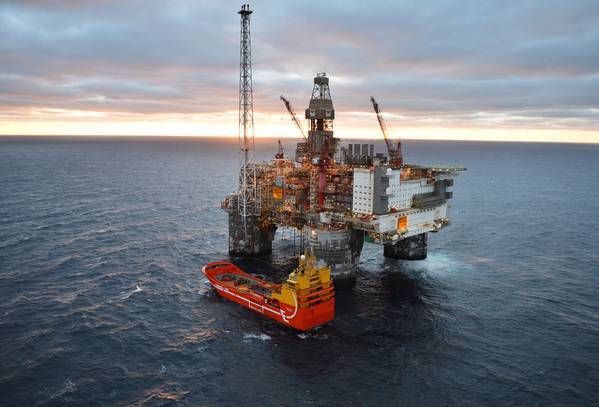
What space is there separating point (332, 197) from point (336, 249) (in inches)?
373

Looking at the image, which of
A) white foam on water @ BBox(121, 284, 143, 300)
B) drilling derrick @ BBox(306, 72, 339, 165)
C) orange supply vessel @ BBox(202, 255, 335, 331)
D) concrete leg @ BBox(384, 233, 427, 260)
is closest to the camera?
orange supply vessel @ BBox(202, 255, 335, 331)

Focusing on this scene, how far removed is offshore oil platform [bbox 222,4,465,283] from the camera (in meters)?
63.7

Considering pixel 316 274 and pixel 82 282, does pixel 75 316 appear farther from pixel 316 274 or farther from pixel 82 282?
pixel 316 274

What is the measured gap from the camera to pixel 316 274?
51781 mm

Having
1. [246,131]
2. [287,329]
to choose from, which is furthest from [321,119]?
[287,329]

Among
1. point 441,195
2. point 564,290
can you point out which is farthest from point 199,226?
point 564,290

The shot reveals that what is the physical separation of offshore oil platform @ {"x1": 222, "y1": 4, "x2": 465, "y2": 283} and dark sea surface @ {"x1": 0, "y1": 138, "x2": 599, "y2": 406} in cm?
559

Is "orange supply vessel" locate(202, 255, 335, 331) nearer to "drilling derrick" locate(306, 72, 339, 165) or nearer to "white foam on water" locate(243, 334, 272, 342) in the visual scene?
"white foam on water" locate(243, 334, 272, 342)

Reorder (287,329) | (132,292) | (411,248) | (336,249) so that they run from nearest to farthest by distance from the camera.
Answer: (287,329), (132,292), (336,249), (411,248)

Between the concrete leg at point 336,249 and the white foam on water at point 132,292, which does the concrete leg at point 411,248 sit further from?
the white foam on water at point 132,292

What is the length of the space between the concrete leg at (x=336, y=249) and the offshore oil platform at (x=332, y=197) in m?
0.14

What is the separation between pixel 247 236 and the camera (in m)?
77.8

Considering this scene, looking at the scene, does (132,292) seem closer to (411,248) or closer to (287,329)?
(287,329)

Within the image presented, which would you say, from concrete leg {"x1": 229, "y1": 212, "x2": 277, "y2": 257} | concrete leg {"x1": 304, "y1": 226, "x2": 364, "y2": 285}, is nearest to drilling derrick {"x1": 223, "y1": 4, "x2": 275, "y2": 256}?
concrete leg {"x1": 229, "y1": 212, "x2": 277, "y2": 257}
